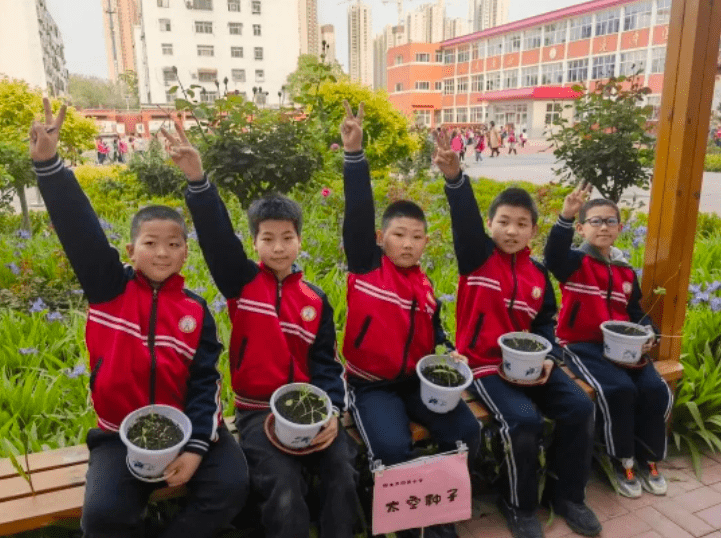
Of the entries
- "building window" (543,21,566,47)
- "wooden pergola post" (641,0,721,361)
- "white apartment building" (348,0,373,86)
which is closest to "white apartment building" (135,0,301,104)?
"building window" (543,21,566,47)

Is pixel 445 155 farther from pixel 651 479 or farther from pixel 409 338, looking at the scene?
pixel 651 479

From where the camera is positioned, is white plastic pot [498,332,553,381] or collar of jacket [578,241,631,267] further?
collar of jacket [578,241,631,267]

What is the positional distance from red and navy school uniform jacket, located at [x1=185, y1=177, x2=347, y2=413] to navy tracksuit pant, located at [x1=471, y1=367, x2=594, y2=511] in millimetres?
698

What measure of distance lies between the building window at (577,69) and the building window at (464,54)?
1142 cm

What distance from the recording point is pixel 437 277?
165 inches

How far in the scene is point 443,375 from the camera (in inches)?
87.5

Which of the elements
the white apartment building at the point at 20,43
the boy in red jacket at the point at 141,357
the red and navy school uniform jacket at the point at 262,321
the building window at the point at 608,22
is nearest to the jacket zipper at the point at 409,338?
the red and navy school uniform jacket at the point at 262,321

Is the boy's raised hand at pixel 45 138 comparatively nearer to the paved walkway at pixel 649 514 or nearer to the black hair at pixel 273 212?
the black hair at pixel 273 212

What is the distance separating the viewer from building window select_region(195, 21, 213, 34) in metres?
45.4

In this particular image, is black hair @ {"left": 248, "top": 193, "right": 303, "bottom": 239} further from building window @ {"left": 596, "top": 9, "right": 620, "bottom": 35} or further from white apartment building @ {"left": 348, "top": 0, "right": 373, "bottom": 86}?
white apartment building @ {"left": 348, "top": 0, "right": 373, "bottom": 86}

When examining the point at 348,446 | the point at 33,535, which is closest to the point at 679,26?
the point at 348,446

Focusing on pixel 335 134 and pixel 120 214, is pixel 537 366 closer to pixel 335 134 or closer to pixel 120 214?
pixel 335 134

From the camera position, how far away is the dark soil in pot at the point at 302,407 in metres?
1.91

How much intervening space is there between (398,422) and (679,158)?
6.01 ft
